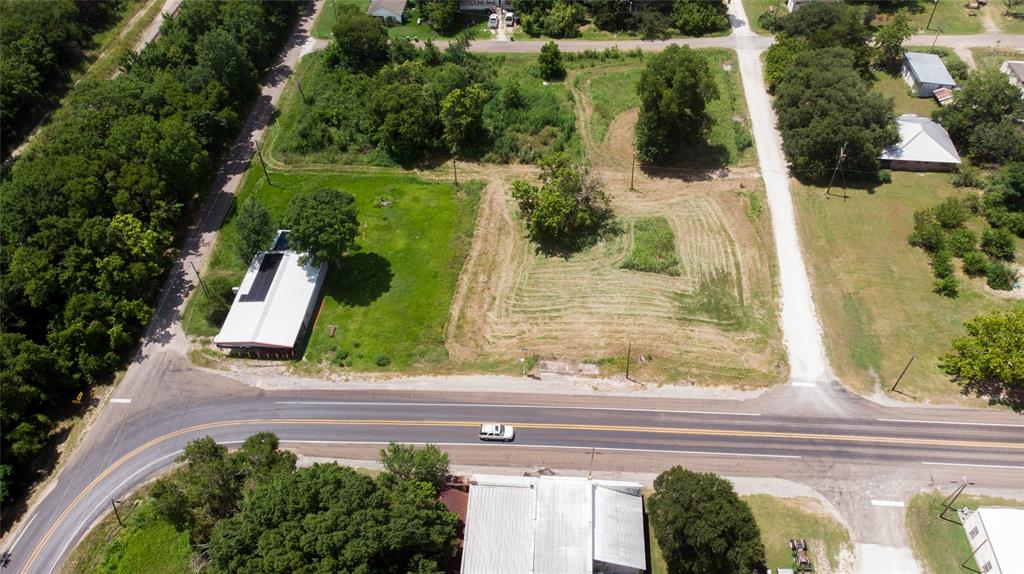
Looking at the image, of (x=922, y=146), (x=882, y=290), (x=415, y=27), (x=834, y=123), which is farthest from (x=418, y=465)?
(x=415, y=27)

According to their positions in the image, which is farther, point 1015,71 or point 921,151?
point 1015,71

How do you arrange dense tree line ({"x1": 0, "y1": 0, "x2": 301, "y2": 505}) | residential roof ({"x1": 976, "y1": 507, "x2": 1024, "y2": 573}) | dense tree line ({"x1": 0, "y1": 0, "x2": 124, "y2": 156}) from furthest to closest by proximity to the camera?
dense tree line ({"x1": 0, "y1": 0, "x2": 124, "y2": 156}) → dense tree line ({"x1": 0, "y1": 0, "x2": 301, "y2": 505}) → residential roof ({"x1": 976, "y1": 507, "x2": 1024, "y2": 573})

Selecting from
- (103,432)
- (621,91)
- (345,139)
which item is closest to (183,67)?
(345,139)

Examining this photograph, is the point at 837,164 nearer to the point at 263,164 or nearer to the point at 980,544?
the point at 980,544

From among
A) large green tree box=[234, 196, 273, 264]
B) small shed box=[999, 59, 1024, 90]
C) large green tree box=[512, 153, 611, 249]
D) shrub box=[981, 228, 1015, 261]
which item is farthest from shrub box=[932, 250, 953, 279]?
large green tree box=[234, 196, 273, 264]

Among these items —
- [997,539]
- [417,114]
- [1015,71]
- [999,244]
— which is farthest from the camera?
[1015,71]

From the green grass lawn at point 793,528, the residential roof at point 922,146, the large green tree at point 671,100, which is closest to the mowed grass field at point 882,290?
the residential roof at point 922,146

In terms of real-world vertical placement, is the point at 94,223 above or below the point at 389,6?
below

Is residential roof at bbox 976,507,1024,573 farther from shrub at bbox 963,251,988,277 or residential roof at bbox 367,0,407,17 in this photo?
residential roof at bbox 367,0,407,17
